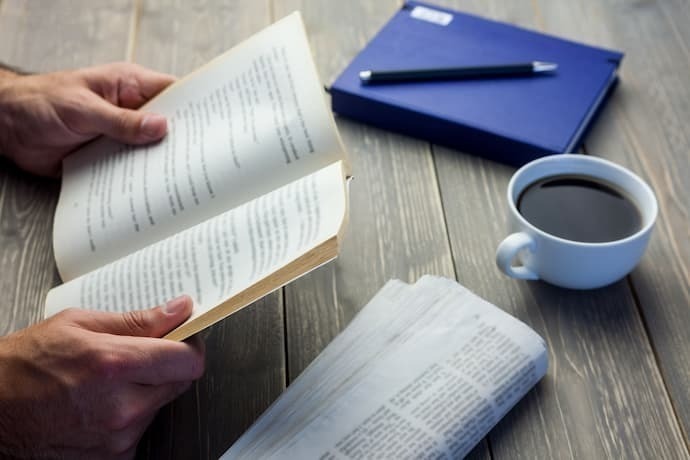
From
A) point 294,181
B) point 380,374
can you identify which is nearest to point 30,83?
point 294,181

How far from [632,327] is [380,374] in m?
0.24

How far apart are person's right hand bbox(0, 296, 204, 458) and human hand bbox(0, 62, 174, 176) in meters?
0.26

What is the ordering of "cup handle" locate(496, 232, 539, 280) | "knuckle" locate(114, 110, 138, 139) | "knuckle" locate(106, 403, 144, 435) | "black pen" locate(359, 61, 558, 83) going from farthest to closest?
"black pen" locate(359, 61, 558, 83), "knuckle" locate(114, 110, 138, 139), "cup handle" locate(496, 232, 539, 280), "knuckle" locate(106, 403, 144, 435)

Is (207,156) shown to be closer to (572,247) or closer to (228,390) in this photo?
(228,390)

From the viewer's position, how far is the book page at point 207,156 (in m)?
0.76

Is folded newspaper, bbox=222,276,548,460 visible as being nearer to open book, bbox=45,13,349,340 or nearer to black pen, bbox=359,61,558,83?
open book, bbox=45,13,349,340

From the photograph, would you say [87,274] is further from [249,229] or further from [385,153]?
[385,153]

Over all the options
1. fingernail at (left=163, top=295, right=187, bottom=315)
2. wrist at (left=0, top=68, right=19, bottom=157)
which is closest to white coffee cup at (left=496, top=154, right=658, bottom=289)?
fingernail at (left=163, top=295, right=187, bottom=315)

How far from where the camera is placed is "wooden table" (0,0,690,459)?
2.24 feet

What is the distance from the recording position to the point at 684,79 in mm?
1037

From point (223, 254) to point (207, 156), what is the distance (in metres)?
0.14

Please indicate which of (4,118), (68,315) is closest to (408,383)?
(68,315)

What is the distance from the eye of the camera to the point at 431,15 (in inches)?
42.8

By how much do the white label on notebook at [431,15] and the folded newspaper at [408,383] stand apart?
1.47ft
